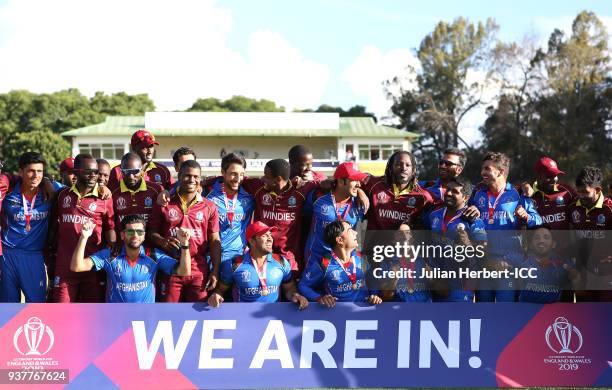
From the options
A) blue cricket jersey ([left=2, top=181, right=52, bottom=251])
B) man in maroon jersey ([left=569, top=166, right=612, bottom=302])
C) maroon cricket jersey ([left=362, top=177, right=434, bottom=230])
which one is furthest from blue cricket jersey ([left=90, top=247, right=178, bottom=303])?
man in maroon jersey ([left=569, top=166, right=612, bottom=302])

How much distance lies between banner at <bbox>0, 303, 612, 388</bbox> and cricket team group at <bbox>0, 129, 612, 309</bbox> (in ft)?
0.86

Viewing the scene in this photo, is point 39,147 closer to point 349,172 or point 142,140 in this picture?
point 142,140

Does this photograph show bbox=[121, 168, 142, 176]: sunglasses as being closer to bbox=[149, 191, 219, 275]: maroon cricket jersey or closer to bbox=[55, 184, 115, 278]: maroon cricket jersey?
bbox=[55, 184, 115, 278]: maroon cricket jersey

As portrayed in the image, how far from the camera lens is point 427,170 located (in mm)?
57719

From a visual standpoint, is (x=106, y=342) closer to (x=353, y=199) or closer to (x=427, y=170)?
(x=353, y=199)

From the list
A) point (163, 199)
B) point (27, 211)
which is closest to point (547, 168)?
point (163, 199)

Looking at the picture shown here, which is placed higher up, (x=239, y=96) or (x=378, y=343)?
(x=239, y=96)

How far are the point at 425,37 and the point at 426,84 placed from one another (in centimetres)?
395

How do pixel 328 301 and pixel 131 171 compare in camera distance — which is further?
pixel 131 171

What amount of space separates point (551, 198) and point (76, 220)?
190 inches

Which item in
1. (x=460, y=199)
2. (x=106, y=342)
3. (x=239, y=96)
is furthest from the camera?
(x=239, y=96)

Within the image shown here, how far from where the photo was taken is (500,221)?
269 inches

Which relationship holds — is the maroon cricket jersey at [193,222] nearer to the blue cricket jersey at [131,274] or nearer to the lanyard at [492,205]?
the blue cricket jersey at [131,274]

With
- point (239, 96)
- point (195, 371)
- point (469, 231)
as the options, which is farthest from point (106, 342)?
point (239, 96)
